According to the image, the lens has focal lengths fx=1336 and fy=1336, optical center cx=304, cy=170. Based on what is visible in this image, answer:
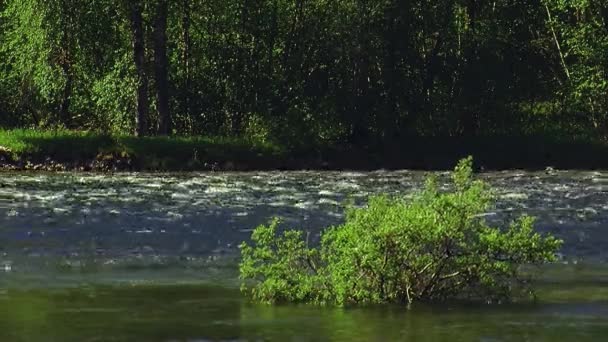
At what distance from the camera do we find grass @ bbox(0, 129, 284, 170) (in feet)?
126

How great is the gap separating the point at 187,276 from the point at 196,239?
13.9ft

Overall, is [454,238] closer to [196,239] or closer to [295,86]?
[196,239]

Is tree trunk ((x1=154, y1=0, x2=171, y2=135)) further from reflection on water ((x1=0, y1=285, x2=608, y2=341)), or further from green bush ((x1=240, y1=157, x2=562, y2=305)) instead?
green bush ((x1=240, y1=157, x2=562, y2=305))

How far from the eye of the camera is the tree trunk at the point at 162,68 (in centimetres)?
4244

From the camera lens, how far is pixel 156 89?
4319cm

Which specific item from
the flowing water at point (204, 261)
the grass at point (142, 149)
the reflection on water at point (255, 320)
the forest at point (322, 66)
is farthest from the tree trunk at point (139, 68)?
the reflection on water at point (255, 320)

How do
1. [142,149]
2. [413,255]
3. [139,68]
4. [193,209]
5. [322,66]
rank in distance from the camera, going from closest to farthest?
[413,255], [193,209], [142,149], [139,68], [322,66]

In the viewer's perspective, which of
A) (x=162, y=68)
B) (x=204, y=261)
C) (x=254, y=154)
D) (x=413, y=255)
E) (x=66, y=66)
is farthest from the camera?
(x=66, y=66)

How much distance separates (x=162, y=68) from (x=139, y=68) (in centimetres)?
83

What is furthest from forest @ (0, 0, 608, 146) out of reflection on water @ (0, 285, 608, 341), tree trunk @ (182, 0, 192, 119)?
reflection on water @ (0, 285, 608, 341)

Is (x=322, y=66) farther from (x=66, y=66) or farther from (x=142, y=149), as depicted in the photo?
(x=66, y=66)

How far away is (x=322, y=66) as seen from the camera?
43.8m

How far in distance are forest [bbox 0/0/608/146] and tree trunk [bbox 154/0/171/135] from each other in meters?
0.04

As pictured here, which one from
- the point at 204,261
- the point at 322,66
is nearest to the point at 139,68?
the point at 322,66
